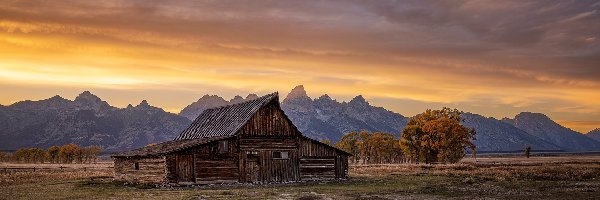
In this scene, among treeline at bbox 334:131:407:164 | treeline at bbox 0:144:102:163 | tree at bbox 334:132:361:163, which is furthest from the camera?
treeline at bbox 0:144:102:163

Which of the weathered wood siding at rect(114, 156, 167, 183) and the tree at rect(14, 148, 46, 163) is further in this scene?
the tree at rect(14, 148, 46, 163)

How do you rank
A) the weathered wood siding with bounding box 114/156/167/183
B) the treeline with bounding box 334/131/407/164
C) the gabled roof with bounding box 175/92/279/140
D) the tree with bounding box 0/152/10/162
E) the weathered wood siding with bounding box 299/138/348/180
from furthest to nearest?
the tree with bounding box 0/152/10/162 → the treeline with bounding box 334/131/407/164 → the weathered wood siding with bounding box 299/138/348/180 → the gabled roof with bounding box 175/92/279/140 → the weathered wood siding with bounding box 114/156/167/183

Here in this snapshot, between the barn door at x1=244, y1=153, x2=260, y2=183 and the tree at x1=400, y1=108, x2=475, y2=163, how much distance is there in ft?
177

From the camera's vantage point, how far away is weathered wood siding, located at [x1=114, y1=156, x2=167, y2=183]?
141ft

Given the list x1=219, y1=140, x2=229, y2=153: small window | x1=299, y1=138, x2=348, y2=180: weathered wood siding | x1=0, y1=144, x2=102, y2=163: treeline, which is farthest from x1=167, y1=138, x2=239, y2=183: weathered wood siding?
x1=0, y1=144, x2=102, y2=163: treeline

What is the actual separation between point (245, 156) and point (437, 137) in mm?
56858

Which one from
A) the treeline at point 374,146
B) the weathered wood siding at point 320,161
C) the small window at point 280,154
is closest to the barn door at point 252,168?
the small window at point 280,154

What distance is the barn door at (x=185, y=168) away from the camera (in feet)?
140

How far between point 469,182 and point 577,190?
9.06 metres

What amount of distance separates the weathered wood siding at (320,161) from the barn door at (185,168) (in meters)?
9.97

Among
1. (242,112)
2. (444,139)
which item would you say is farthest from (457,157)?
(242,112)

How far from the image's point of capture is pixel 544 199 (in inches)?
1179

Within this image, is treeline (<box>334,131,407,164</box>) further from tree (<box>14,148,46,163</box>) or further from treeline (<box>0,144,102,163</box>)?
tree (<box>14,148,46,163</box>)

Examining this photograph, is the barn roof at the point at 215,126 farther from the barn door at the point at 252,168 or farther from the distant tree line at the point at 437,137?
the distant tree line at the point at 437,137
